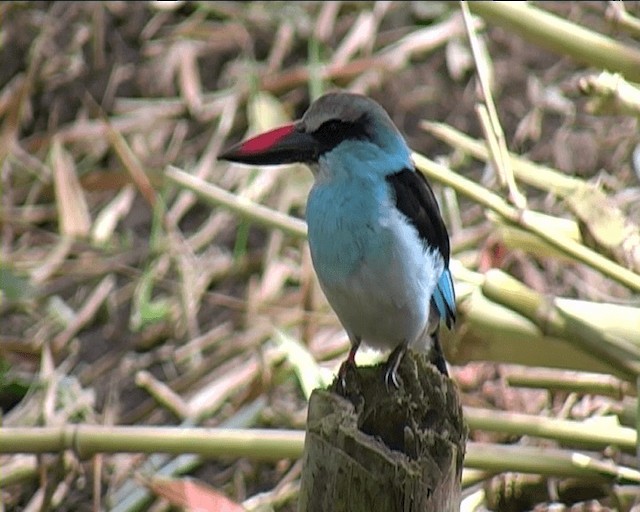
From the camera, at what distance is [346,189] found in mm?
2320

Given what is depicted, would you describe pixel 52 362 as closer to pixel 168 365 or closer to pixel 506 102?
pixel 168 365

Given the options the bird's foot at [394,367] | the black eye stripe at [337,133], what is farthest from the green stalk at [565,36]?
the bird's foot at [394,367]

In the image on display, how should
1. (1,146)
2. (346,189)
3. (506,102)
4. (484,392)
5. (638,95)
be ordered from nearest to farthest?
(346,189) < (638,95) < (484,392) < (1,146) < (506,102)

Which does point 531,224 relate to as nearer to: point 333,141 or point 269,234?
point 333,141

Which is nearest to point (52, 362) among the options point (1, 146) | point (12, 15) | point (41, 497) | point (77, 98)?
point (41, 497)

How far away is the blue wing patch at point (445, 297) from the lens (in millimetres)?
2475

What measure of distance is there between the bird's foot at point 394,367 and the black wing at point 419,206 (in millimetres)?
199

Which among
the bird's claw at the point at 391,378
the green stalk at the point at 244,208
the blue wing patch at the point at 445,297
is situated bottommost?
the bird's claw at the point at 391,378

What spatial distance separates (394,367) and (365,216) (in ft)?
0.93

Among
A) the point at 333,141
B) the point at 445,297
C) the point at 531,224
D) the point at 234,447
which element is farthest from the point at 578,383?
the point at 333,141

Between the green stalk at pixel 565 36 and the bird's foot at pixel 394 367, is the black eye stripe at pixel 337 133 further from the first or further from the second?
the green stalk at pixel 565 36

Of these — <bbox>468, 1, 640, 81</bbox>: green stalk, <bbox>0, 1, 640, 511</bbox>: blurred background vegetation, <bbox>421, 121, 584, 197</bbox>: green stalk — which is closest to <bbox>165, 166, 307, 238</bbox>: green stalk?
<bbox>0, 1, 640, 511</bbox>: blurred background vegetation

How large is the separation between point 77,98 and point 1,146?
50 cm

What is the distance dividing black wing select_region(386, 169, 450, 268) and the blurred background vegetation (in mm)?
321
